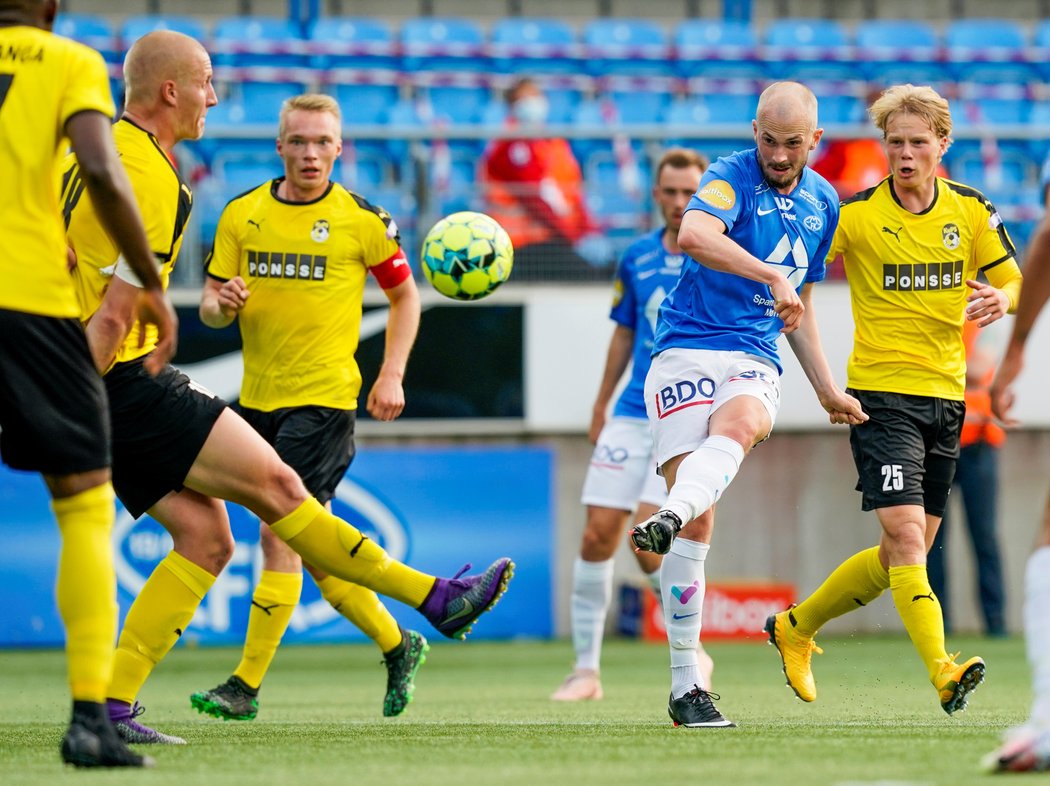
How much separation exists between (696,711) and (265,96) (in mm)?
10072

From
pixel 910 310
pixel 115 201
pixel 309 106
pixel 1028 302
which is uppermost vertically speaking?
pixel 309 106

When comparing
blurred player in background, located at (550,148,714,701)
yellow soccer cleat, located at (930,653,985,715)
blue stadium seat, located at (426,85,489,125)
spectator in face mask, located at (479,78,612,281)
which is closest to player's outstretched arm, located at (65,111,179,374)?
yellow soccer cleat, located at (930,653,985,715)

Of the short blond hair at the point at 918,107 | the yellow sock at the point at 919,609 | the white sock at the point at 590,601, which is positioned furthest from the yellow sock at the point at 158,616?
the short blond hair at the point at 918,107

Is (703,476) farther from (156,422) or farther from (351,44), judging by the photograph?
(351,44)

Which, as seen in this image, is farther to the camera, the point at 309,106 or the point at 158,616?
the point at 309,106

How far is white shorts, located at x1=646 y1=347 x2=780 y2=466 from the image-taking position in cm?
584

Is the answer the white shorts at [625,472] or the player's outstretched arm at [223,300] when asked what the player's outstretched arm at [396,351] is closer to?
the player's outstretched arm at [223,300]

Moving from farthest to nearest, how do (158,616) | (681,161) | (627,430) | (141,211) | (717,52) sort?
(717,52), (627,430), (681,161), (158,616), (141,211)

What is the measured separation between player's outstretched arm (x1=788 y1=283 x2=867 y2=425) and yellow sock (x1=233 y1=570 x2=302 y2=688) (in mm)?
2154

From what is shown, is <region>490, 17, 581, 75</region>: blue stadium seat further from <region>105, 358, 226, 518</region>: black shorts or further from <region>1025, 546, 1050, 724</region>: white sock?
<region>1025, 546, 1050, 724</region>: white sock

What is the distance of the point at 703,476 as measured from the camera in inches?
216

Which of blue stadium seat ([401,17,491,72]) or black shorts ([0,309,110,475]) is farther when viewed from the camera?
blue stadium seat ([401,17,491,72])

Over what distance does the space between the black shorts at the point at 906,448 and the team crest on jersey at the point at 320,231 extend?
7.18 ft

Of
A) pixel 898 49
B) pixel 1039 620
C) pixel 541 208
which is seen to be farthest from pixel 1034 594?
pixel 898 49
